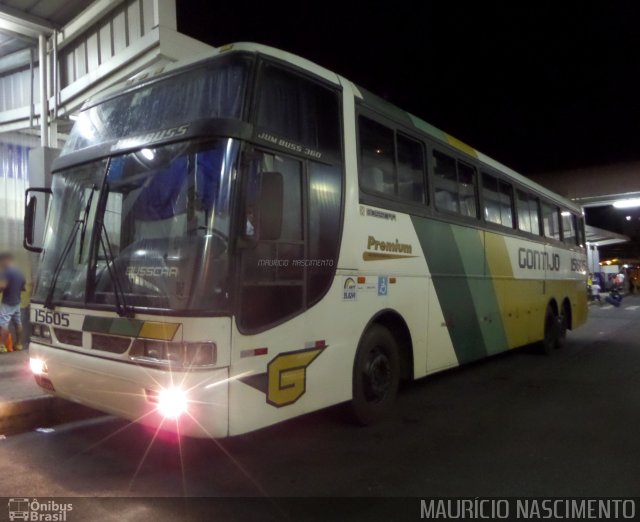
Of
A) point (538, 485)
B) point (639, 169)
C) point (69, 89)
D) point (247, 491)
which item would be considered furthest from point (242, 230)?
point (639, 169)

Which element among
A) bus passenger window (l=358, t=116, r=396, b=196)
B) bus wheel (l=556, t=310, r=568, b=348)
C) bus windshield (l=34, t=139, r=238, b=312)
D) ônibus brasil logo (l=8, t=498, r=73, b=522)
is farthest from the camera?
bus wheel (l=556, t=310, r=568, b=348)

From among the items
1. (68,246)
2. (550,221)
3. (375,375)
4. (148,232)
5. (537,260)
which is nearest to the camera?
(148,232)

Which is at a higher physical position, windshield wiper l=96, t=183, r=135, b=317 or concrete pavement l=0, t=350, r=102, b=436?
windshield wiper l=96, t=183, r=135, b=317

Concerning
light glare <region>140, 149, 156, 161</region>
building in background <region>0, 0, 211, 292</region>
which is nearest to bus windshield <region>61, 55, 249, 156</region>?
light glare <region>140, 149, 156, 161</region>

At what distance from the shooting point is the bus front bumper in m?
3.97

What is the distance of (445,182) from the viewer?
738cm

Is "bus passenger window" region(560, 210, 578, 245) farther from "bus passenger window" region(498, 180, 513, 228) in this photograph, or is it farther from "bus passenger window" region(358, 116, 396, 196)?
"bus passenger window" region(358, 116, 396, 196)

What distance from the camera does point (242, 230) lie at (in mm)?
4109

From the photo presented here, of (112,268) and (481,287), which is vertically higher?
(112,268)

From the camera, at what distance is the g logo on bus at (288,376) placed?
4.41 m

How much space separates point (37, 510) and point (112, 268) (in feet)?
5.97

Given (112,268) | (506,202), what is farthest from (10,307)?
(506,202)

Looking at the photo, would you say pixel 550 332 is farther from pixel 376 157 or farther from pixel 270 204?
pixel 270 204

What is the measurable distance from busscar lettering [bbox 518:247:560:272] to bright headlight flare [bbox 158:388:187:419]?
726cm
